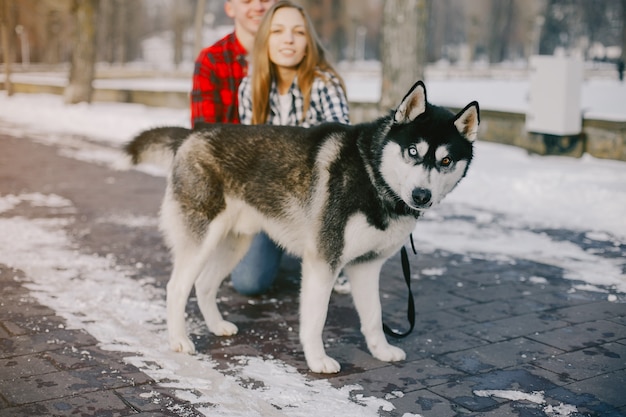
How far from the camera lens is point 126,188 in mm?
9602

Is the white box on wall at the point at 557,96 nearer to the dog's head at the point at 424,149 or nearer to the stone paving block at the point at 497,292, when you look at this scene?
the stone paving block at the point at 497,292

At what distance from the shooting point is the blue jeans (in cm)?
541

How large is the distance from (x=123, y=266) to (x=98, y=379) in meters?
2.38

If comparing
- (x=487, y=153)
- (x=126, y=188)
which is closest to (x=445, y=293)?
(x=126, y=188)

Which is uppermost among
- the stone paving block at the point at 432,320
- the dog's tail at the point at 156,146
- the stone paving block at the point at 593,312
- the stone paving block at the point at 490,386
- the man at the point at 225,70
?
the man at the point at 225,70

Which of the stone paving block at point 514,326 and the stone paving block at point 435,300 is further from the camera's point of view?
the stone paving block at point 435,300

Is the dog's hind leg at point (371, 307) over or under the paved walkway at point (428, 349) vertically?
over

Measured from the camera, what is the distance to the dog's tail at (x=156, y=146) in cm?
452

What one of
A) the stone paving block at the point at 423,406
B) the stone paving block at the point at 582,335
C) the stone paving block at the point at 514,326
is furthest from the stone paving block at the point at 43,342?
the stone paving block at the point at 582,335

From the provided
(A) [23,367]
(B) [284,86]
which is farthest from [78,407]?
(B) [284,86]

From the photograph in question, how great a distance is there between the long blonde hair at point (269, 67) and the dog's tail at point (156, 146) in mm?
785

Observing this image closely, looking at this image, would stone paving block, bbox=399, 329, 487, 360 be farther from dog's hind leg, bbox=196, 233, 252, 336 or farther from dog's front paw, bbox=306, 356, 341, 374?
dog's hind leg, bbox=196, 233, 252, 336

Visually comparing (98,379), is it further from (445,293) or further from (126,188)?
(126,188)

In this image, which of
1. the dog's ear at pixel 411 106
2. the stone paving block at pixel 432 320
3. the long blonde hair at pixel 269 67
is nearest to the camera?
the dog's ear at pixel 411 106
